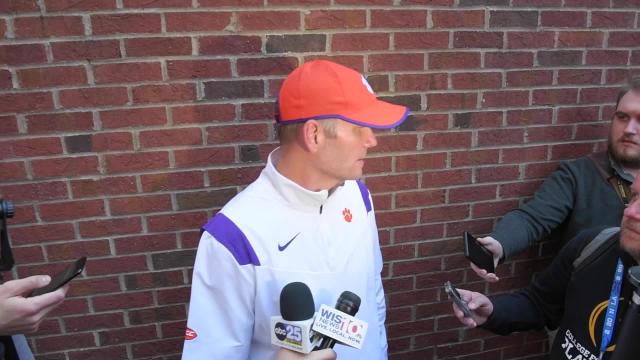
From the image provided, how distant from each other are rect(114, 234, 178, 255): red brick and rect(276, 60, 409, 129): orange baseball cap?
115cm

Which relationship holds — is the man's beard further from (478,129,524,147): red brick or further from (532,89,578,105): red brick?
(478,129,524,147): red brick

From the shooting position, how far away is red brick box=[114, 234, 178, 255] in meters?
2.35

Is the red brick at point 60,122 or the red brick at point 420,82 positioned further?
the red brick at point 420,82

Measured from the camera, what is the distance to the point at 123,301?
2.44m

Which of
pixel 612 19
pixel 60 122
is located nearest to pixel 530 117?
pixel 612 19

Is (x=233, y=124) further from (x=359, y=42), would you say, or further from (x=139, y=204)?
(x=359, y=42)

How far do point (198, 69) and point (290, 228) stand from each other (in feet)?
3.42

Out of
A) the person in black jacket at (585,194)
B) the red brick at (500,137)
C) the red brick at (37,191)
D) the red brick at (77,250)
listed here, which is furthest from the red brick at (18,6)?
the person in black jacket at (585,194)

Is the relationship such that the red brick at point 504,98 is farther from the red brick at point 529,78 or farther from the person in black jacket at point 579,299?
the person in black jacket at point 579,299

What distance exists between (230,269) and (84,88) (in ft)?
4.12

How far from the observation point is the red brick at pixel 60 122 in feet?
6.94

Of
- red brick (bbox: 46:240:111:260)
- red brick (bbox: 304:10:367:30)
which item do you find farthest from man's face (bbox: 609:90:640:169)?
red brick (bbox: 46:240:111:260)

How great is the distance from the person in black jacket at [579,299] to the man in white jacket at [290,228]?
774 millimetres

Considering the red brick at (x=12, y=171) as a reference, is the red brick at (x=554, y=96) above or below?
above
